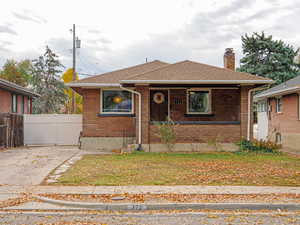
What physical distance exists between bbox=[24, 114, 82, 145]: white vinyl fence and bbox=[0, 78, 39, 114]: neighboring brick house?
85.8 inches

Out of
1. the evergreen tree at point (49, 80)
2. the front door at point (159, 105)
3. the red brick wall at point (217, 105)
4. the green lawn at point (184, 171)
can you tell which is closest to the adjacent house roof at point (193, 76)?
the red brick wall at point (217, 105)

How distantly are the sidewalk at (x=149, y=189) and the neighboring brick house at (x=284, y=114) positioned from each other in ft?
34.8

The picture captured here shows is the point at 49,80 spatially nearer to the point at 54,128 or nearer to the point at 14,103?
the point at 14,103

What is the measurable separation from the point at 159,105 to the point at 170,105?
1.86 feet

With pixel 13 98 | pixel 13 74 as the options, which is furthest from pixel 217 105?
pixel 13 74

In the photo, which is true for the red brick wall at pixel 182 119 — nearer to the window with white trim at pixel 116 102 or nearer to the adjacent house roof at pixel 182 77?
the window with white trim at pixel 116 102

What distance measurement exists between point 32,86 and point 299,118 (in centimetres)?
3608

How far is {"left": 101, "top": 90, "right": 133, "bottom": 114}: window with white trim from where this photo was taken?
53.8 ft

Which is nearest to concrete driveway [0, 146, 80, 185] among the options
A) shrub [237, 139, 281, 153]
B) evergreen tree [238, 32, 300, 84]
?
shrub [237, 139, 281, 153]

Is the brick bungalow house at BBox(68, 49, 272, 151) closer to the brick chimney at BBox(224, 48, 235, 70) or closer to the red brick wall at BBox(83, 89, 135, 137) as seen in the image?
the red brick wall at BBox(83, 89, 135, 137)

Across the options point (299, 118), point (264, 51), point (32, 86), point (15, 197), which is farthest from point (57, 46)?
point (15, 197)

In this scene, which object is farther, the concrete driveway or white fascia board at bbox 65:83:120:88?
white fascia board at bbox 65:83:120:88

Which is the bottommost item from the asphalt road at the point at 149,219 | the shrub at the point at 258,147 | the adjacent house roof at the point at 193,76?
the asphalt road at the point at 149,219

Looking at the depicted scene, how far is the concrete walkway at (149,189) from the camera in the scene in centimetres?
729
